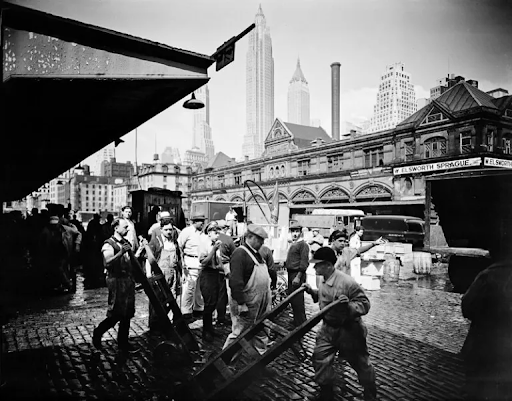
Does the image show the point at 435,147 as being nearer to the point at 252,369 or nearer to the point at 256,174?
the point at 256,174

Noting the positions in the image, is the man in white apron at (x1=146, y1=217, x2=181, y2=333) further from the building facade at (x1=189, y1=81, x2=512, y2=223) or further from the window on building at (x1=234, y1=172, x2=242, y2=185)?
the window on building at (x1=234, y1=172, x2=242, y2=185)

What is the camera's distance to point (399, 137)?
101 ft

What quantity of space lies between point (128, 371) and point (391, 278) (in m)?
11.2

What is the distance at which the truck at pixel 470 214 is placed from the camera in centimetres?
774

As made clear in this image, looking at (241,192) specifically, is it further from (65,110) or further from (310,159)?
(65,110)

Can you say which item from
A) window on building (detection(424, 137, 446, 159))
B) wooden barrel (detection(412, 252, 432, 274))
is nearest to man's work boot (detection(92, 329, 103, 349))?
wooden barrel (detection(412, 252, 432, 274))

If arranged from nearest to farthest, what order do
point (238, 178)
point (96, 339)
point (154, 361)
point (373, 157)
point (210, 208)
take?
point (154, 361)
point (96, 339)
point (210, 208)
point (373, 157)
point (238, 178)

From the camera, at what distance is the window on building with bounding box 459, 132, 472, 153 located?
75.5ft

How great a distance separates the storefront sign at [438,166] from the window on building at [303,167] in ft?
37.4

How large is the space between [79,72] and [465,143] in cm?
2630

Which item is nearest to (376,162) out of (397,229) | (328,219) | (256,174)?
(328,219)

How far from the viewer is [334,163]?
1483 inches

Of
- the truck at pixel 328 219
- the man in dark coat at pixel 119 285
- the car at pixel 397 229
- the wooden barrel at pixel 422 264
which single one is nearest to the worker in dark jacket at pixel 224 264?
the man in dark coat at pixel 119 285

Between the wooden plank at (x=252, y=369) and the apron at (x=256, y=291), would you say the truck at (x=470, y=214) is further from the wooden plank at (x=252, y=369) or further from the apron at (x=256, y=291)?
the wooden plank at (x=252, y=369)
